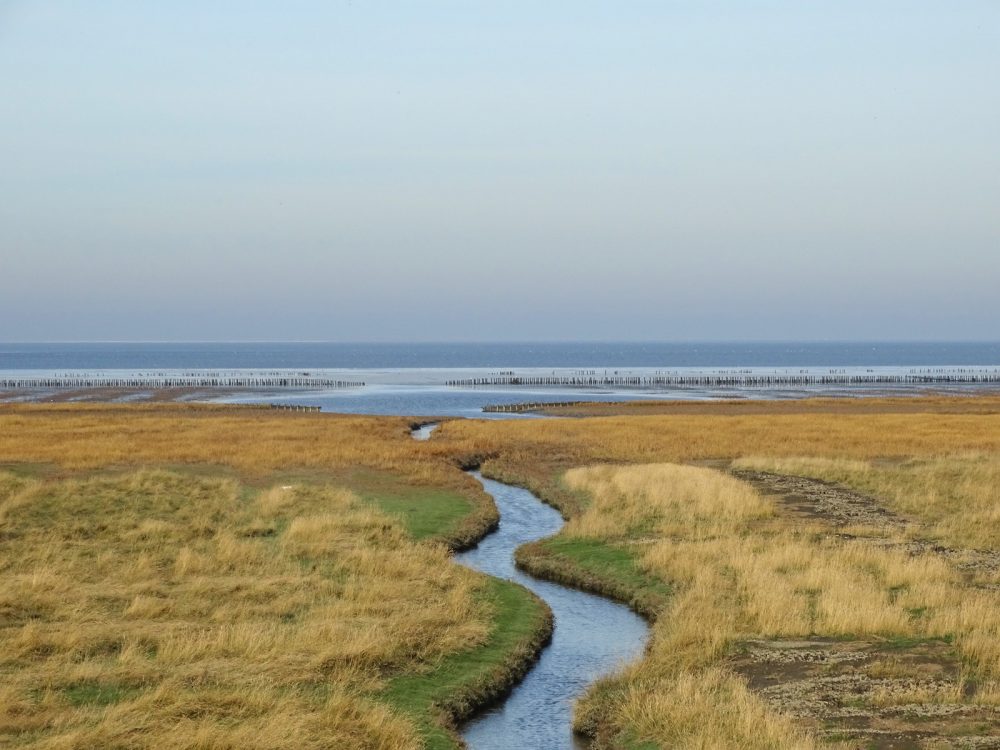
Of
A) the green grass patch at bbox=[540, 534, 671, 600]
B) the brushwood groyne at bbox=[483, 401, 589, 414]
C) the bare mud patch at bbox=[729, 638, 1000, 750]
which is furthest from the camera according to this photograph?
the brushwood groyne at bbox=[483, 401, 589, 414]

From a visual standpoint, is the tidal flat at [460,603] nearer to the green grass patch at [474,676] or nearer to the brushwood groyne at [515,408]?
the green grass patch at [474,676]

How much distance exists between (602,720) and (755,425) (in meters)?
52.5

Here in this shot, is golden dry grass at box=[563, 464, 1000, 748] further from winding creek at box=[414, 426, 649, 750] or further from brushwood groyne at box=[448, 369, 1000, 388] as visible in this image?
brushwood groyne at box=[448, 369, 1000, 388]

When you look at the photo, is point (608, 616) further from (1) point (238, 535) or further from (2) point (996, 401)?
(2) point (996, 401)

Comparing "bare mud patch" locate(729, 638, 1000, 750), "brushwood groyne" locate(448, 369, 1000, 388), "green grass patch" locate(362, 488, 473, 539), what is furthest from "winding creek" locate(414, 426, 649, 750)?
"brushwood groyne" locate(448, 369, 1000, 388)

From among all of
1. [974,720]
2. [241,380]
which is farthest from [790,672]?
[241,380]

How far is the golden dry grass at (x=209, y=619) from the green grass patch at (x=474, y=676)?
1.11 feet

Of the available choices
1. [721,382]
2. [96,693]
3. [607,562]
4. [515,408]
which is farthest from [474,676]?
[721,382]

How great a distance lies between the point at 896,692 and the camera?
13.7m

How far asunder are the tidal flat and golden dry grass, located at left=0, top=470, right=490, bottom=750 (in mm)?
61

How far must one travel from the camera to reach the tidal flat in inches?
511

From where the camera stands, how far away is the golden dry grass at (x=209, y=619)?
12578 mm

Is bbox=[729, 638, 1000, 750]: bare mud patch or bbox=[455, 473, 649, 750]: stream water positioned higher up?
bbox=[729, 638, 1000, 750]: bare mud patch

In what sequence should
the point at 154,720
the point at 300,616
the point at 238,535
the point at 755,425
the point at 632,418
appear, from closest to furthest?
the point at 154,720 < the point at 300,616 < the point at 238,535 < the point at 755,425 < the point at 632,418
